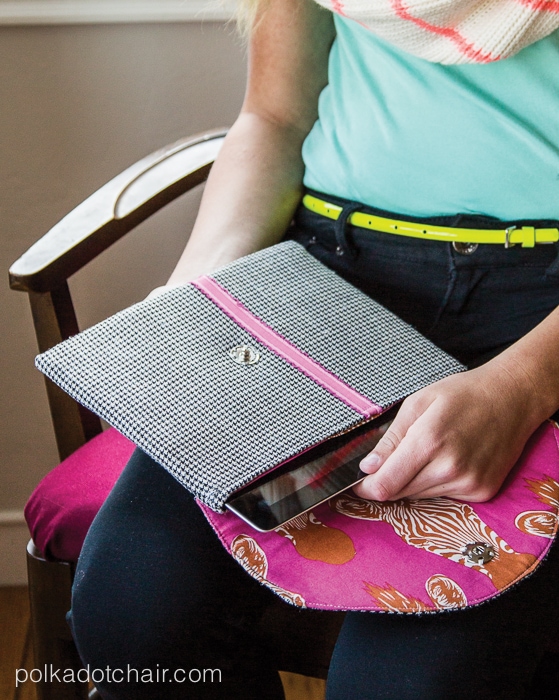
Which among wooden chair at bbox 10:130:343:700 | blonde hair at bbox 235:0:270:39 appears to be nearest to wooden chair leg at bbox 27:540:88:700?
wooden chair at bbox 10:130:343:700

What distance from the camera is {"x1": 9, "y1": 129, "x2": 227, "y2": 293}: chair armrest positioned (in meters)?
0.77

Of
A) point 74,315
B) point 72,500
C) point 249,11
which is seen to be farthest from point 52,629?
point 249,11

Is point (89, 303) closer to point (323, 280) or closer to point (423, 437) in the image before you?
point (323, 280)

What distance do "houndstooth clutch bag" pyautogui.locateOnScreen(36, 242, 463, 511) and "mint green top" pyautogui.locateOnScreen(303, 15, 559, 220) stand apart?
133mm

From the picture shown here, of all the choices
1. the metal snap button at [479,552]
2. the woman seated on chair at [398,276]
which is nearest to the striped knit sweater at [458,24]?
the woman seated on chair at [398,276]

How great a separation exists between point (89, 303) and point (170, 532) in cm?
65

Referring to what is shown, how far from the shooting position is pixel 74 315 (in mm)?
821

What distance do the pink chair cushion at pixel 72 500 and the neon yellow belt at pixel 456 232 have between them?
0.34m

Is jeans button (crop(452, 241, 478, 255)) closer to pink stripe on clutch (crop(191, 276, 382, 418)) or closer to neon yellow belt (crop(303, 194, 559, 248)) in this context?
neon yellow belt (crop(303, 194, 559, 248))

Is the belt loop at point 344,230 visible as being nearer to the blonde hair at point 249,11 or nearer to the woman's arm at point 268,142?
the woman's arm at point 268,142

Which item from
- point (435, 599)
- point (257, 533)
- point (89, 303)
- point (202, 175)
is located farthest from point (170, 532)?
point (89, 303)

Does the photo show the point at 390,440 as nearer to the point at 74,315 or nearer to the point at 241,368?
the point at 241,368

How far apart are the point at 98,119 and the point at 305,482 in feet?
2.42

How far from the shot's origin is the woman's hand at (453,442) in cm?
53
